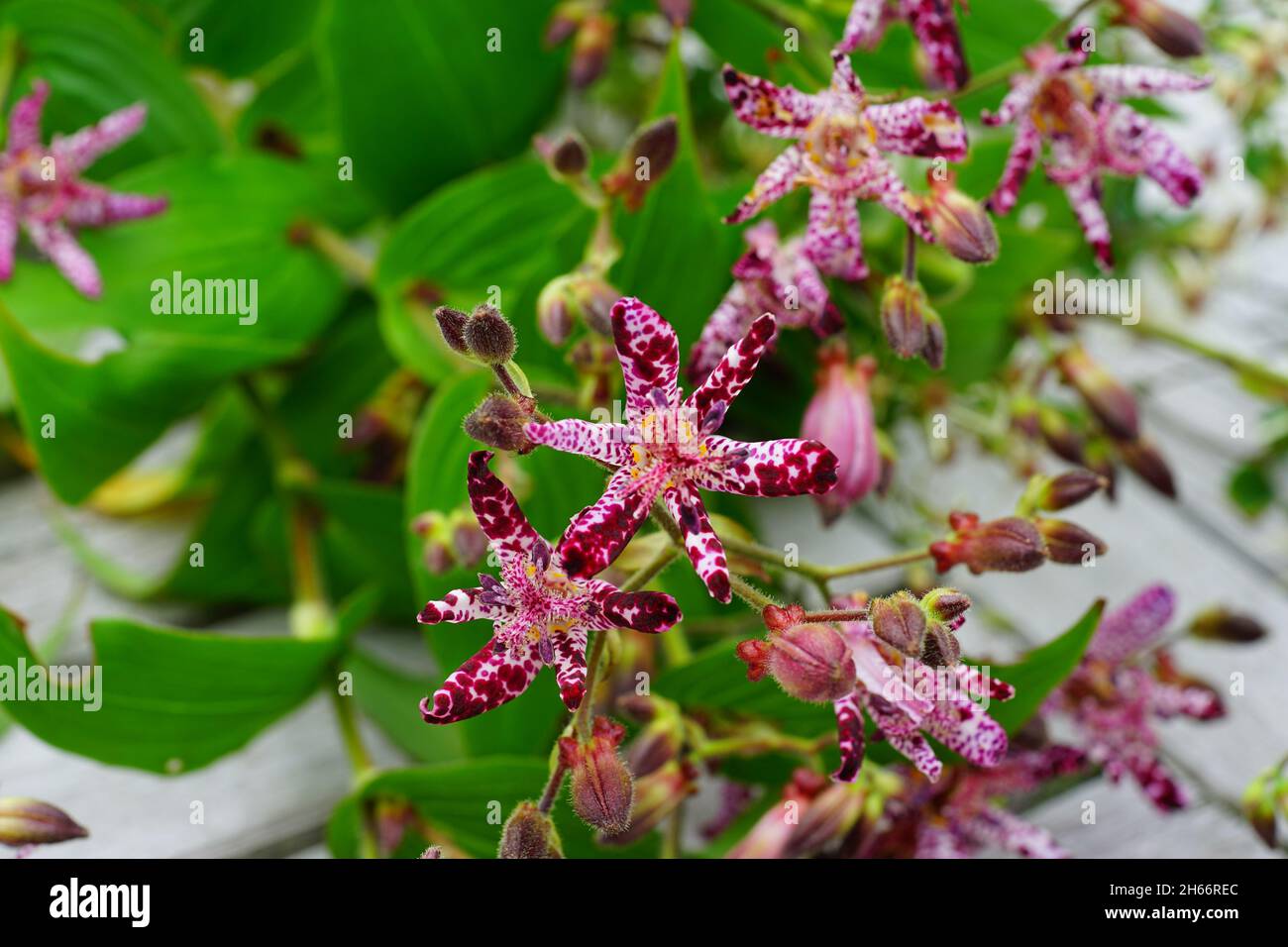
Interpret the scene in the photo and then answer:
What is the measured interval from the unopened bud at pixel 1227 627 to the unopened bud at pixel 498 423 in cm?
35

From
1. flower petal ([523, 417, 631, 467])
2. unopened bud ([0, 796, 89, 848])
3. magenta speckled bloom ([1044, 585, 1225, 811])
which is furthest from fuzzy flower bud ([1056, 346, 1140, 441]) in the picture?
unopened bud ([0, 796, 89, 848])

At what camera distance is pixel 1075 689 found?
46 centimetres

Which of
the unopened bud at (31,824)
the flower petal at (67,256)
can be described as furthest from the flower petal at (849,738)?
the flower petal at (67,256)

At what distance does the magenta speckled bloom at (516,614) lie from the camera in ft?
0.88

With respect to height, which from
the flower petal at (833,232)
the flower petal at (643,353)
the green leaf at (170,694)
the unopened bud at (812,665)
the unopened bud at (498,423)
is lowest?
the green leaf at (170,694)

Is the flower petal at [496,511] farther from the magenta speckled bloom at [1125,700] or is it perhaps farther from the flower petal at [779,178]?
the magenta speckled bloom at [1125,700]

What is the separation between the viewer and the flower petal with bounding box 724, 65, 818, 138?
1.09 ft

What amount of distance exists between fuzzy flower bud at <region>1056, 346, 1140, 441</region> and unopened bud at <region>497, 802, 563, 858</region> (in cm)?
30

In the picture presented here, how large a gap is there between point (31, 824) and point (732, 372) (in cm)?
23

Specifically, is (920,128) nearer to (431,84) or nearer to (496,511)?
(496,511)

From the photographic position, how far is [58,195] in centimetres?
52

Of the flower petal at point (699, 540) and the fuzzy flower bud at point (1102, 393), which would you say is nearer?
the flower petal at point (699, 540)
